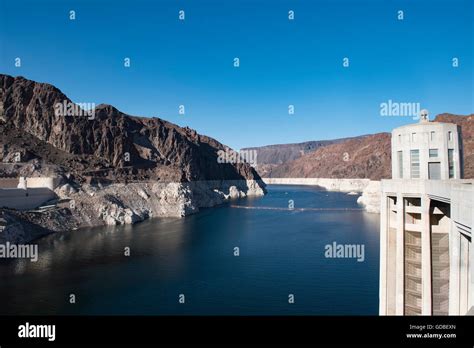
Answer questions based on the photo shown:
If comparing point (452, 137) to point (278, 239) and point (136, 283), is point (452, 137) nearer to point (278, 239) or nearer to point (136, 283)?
point (136, 283)

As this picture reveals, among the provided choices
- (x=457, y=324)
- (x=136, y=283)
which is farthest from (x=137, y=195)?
(x=457, y=324)

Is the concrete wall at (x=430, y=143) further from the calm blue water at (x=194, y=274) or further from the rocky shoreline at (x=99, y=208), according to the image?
the rocky shoreline at (x=99, y=208)
